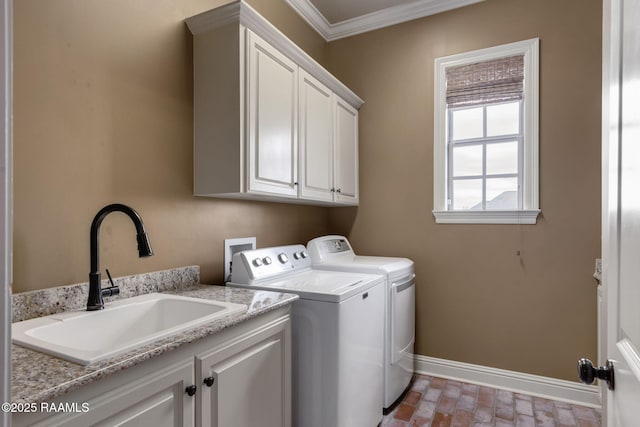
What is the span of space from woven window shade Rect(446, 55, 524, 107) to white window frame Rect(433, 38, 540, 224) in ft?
0.12

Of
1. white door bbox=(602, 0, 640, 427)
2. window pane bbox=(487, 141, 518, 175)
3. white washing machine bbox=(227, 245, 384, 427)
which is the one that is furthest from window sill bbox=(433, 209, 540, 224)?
white door bbox=(602, 0, 640, 427)

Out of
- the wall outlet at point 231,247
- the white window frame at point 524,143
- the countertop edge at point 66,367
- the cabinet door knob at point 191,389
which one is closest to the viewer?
the countertop edge at point 66,367

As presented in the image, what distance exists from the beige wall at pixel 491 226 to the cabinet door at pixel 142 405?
2.17 m

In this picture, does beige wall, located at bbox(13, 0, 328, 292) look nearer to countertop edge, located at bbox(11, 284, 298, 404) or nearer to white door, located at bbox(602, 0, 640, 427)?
countertop edge, located at bbox(11, 284, 298, 404)

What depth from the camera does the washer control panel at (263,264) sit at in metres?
1.93

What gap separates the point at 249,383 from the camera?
1319 mm

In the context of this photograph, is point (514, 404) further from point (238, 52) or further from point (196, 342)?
point (238, 52)

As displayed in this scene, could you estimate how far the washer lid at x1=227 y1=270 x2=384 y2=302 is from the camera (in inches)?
68.2

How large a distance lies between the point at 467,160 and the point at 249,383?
2.28m

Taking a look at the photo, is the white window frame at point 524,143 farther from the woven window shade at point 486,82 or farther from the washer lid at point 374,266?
the washer lid at point 374,266

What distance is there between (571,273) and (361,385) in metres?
1.64

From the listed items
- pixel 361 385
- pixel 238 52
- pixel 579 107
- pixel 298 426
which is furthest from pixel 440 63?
pixel 298 426

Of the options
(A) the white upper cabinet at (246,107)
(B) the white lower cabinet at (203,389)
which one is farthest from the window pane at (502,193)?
(B) the white lower cabinet at (203,389)

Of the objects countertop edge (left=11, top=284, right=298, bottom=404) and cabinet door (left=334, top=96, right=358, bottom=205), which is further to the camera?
cabinet door (left=334, top=96, right=358, bottom=205)
